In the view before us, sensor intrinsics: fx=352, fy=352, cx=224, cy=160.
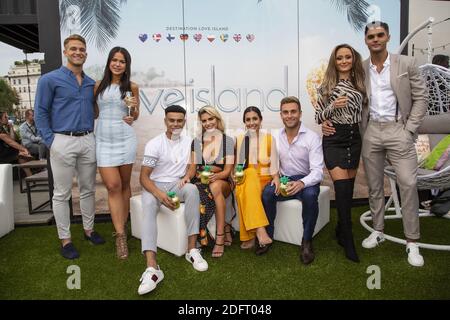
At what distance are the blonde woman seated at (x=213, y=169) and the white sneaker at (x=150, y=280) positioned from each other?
1.73 feet

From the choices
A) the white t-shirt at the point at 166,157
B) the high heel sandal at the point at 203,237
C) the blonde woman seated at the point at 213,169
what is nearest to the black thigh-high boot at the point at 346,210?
the blonde woman seated at the point at 213,169

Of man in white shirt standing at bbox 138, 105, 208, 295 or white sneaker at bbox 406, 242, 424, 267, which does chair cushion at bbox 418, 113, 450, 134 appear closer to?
white sneaker at bbox 406, 242, 424, 267

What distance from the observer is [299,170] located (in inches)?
118

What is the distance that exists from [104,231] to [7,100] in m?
30.6

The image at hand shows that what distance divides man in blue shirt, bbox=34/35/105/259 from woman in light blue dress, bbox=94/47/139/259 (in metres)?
0.11

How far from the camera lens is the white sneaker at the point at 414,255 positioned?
8.39 feet

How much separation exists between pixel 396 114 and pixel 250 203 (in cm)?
130

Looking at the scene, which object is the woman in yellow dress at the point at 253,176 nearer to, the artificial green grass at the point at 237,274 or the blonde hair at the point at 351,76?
the artificial green grass at the point at 237,274

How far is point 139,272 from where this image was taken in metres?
2.56

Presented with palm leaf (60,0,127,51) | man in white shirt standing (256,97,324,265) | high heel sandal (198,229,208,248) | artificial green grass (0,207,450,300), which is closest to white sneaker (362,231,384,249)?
artificial green grass (0,207,450,300)

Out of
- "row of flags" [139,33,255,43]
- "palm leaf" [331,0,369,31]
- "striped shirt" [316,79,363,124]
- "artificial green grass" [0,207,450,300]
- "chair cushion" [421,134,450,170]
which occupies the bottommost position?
"artificial green grass" [0,207,450,300]

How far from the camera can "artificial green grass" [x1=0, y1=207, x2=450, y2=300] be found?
2234 mm

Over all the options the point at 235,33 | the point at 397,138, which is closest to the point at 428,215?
the point at 397,138

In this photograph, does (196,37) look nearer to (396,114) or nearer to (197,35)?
(197,35)
